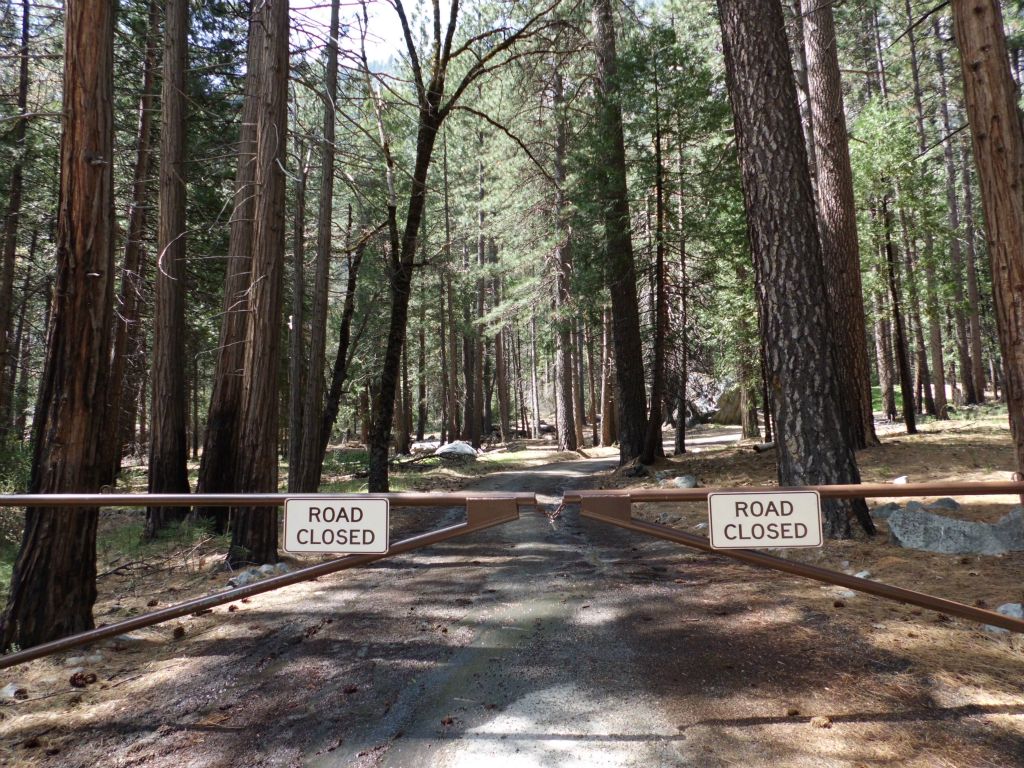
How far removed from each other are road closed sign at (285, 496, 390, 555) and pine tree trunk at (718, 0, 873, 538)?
15.5 feet

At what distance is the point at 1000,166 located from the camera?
404 centimetres

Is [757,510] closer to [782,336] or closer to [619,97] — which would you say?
[782,336]

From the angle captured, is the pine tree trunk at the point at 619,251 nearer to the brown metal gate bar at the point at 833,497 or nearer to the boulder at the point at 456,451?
the boulder at the point at 456,451

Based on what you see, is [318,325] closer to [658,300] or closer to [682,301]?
[658,300]

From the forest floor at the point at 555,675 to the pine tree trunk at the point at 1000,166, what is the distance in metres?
1.72

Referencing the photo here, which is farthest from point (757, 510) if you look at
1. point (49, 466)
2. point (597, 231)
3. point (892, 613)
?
point (597, 231)

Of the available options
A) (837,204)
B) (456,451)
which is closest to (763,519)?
(837,204)

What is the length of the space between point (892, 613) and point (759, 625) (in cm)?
100

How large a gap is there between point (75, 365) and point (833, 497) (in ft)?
17.0

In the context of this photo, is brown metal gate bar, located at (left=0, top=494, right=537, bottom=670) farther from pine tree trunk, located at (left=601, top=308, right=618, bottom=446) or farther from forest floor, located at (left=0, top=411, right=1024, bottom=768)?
pine tree trunk, located at (left=601, top=308, right=618, bottom=446)

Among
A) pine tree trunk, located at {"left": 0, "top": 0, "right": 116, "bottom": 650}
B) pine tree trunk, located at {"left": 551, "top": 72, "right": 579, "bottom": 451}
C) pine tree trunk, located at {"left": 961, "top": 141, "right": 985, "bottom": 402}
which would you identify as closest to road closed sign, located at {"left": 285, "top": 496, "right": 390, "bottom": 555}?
pine tree trunk, located at {"left": 0, "top": 0, "right": 116, "bottom": 650}

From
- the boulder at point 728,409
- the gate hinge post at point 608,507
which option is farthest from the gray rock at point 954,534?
the boulder at point 728,409

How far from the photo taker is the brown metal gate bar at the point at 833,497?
9.18 ft

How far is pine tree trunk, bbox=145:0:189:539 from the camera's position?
9.29 meters
